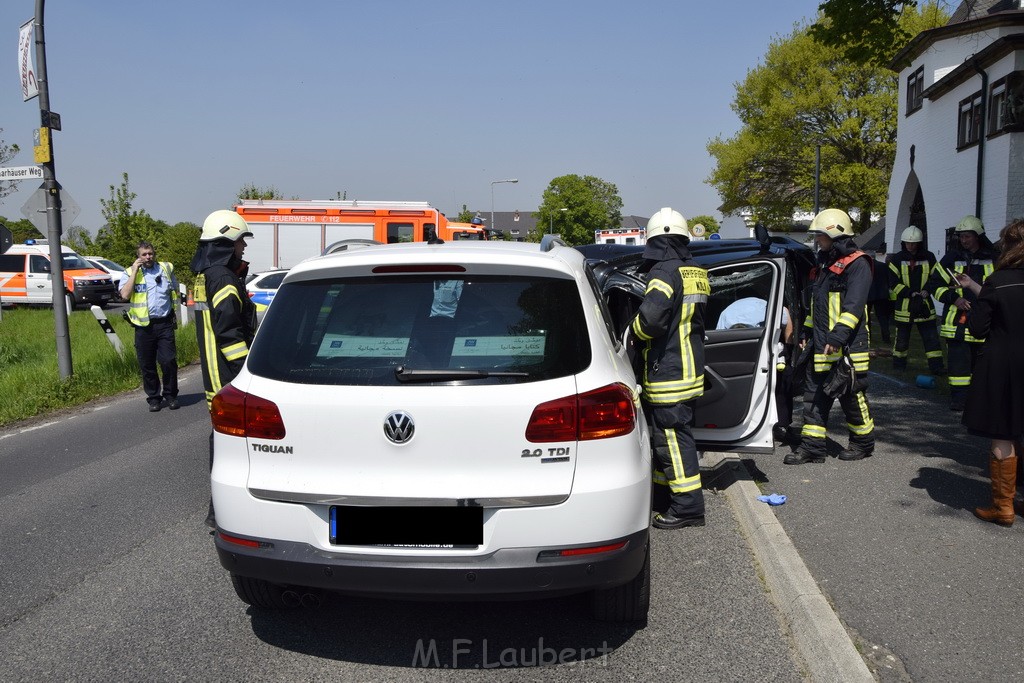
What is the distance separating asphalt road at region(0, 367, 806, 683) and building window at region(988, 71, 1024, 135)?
60.1 ft

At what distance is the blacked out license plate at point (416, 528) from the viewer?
3309mm

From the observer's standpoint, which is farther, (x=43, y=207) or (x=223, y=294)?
(x=43, y=207)

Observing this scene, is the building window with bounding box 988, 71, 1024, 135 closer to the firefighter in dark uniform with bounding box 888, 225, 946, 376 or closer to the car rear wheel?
the firefighter in dark uniform with bounding box 888, 225, 946, 376

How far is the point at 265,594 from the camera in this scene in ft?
12.9

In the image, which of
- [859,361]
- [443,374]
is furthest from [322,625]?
[859,361]

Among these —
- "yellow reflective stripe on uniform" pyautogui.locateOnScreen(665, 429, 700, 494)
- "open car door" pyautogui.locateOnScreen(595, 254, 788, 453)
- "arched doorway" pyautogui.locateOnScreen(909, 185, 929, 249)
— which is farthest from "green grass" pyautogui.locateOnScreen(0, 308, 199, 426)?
"arched doorway" pyautogui.locateOnScreen(909, 185, 929, 249)

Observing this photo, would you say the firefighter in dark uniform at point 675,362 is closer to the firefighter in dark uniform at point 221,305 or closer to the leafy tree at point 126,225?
the firefighter in dark uniform at point 221,305

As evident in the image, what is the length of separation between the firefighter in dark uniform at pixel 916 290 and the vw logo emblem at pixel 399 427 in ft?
30.9

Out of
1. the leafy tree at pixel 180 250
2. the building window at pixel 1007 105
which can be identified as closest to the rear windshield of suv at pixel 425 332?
the building window at pixel 1007 105

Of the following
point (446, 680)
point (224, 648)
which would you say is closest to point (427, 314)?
point (446, 680)

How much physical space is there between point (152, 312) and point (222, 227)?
5266 mm

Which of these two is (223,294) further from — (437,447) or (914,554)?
(914,554)

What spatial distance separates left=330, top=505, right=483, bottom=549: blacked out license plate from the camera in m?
3.31

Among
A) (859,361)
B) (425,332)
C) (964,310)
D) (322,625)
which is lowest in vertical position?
(322,625)
